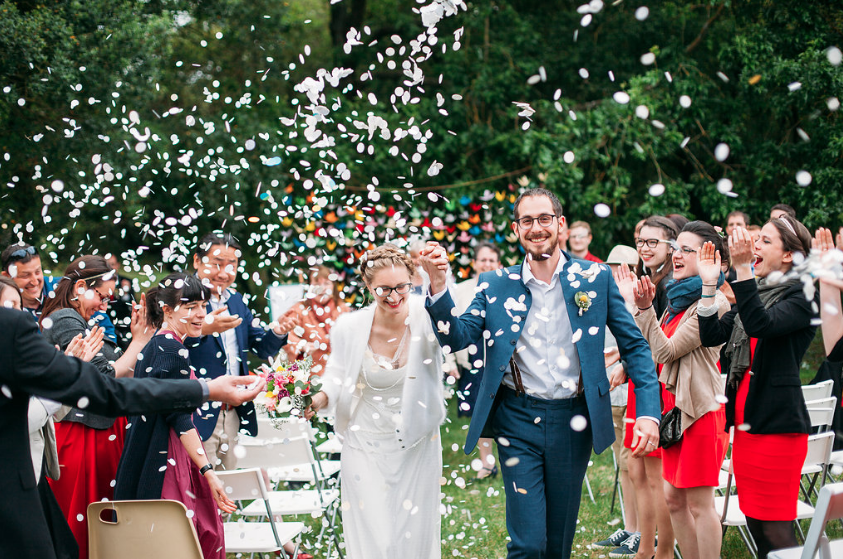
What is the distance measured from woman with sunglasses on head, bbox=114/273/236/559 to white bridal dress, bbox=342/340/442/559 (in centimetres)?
67

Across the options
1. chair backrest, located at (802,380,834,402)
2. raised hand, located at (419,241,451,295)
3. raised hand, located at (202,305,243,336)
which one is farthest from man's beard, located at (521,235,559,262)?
chair backrest, located at (802,380,834,402)

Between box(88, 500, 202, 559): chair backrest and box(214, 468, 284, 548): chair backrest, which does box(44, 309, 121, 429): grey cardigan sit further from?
box(88, 500, 202, 559): chair backrest

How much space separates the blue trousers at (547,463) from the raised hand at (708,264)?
854mm

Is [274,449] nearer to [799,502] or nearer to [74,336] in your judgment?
[74,336]

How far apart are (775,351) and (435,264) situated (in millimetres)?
1699

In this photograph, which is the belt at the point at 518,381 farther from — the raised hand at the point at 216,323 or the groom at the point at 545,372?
the raised hand at the point at 216,323

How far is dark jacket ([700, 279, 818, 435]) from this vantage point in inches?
133

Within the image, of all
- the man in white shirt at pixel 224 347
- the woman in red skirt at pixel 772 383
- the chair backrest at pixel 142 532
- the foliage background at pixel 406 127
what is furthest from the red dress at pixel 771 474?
the foliage background at pixel 406 127

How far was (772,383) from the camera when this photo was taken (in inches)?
140

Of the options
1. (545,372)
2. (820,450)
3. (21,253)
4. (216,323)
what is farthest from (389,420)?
(21,253)

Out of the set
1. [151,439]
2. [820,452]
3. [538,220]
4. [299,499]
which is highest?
[538,220]

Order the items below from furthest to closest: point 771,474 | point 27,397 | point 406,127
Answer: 1. point 406,127
2. point 771,474
3. point 27,397

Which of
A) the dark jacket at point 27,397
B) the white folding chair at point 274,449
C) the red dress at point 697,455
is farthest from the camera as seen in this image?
the white folding chair at point 274,449

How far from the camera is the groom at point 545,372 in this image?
11.0 ft
